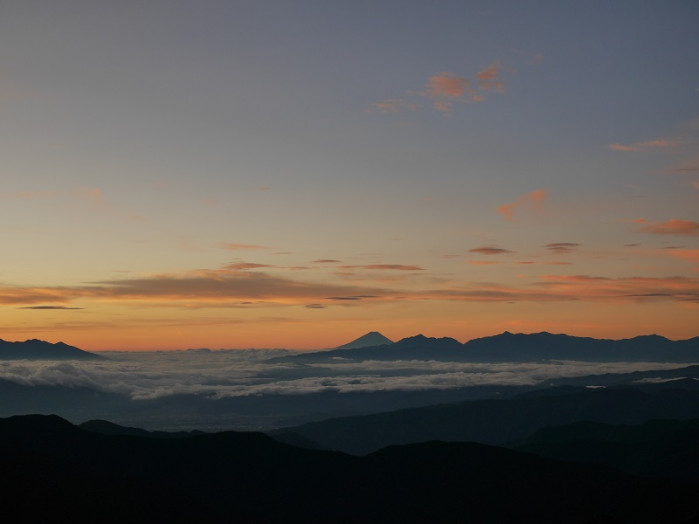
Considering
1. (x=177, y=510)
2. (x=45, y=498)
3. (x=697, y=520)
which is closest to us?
(x=697, y=520)

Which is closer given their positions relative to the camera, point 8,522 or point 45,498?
point 8,522

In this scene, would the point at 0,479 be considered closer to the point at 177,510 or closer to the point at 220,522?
the point at 177,510

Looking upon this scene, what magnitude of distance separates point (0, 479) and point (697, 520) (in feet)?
580

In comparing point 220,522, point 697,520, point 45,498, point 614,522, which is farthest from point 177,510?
point 697,520

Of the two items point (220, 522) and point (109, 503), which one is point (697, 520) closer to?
point (220, 522)

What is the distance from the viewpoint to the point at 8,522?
169 metres

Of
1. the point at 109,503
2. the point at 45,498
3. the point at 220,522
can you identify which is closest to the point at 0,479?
the point at 45,498

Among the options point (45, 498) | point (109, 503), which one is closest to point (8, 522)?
point (45, 498)

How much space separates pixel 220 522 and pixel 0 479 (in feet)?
200

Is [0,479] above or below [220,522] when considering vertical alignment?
above

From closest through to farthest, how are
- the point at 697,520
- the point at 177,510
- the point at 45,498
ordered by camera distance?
1. the point at 697,520
2. the point at 45,498
3. the point at 177,510

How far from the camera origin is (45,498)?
7141 inches

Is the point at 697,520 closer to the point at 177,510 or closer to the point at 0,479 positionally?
the point at 177,510

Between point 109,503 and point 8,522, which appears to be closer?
point 8,522
